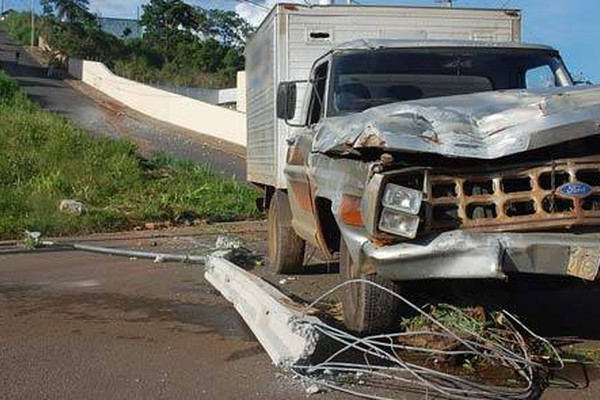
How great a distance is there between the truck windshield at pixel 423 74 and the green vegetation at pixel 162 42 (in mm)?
53769

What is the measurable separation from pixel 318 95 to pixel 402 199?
278 cm

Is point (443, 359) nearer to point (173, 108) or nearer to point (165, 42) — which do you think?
point (173, 108)

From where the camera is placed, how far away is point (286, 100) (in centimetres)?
845

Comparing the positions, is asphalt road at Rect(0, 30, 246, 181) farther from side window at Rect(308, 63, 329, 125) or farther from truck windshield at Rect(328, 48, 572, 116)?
truck windshield at Rect(328, 48, 572, 116)

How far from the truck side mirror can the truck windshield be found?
2.77 feet

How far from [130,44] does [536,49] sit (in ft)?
231

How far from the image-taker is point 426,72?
766cm

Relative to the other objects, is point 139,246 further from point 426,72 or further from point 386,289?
point 386,289

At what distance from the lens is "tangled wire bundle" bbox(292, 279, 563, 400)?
534 cm

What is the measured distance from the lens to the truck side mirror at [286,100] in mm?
8445

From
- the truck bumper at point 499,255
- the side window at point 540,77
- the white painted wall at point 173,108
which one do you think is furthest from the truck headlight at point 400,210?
the white painted wall at point 173,108

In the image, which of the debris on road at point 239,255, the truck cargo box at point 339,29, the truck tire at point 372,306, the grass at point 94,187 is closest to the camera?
the truck tire at point 372,306

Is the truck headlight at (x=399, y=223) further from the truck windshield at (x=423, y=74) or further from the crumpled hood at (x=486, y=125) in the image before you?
the truck windshield at (x=423, y=74)

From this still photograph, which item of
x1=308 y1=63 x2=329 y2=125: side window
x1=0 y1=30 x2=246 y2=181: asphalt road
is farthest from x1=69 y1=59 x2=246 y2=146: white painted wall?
x1=308 y1=63 x2=329 y2=125: side window
